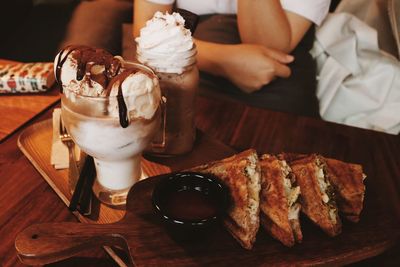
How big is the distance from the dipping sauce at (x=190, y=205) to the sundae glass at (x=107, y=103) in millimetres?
154

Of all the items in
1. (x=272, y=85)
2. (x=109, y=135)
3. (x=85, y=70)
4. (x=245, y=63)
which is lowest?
(x=272, y=85)

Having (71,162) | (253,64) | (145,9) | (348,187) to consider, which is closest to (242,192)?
(348,187)

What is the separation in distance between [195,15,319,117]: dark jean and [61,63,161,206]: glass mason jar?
81cm

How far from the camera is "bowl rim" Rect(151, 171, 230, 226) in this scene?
73 centimetres

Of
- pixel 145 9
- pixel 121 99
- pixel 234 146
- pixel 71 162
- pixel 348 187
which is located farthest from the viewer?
pixel 145 9

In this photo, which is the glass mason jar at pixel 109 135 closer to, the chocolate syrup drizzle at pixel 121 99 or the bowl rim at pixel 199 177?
the chocolate syrup drizzle at pixel 121 99

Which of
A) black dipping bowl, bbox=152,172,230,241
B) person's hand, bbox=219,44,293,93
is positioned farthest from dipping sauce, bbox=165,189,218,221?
person's hand, bbox=219,44,293,93

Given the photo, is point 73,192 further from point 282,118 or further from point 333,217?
point 282,118

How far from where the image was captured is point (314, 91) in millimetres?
1812

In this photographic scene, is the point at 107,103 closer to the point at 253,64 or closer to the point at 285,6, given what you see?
the point at 253,64

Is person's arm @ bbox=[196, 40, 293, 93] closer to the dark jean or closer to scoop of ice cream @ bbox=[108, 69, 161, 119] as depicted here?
the dark jean

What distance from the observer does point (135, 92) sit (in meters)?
0.79

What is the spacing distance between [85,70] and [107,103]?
0.34 ft

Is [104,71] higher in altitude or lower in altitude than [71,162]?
higher
